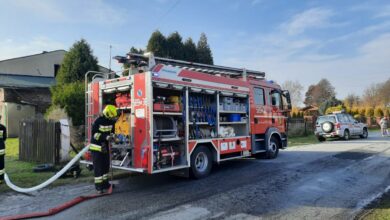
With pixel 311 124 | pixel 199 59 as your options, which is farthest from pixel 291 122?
pixel 199 59

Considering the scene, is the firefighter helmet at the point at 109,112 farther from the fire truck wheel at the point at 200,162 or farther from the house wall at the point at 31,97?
the house wall at the point at 31,97

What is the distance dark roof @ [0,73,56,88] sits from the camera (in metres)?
25.9

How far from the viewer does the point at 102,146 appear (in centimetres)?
707

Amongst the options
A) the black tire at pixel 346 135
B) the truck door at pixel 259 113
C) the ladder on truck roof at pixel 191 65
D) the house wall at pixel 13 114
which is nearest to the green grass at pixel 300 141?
the black tire at pixel 346 135

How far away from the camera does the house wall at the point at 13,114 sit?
24.0 meters

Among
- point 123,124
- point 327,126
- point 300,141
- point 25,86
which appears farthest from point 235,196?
point 25,86

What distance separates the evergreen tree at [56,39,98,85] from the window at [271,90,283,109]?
50.1 ft

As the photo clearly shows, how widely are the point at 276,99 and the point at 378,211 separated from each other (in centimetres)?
687

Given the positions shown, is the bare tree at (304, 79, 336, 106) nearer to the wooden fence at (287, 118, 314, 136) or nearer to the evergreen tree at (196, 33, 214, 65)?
the evergreen tree at (196, 33, 214, 65)

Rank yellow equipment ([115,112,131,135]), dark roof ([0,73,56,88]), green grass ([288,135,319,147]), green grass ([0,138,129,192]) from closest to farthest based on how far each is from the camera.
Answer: yellow equipment ([115,112,131,135]) → green grass ([0,138,129,192]) → green grass ([288,135,319,147]) → dark roof ([0,73,56,88])

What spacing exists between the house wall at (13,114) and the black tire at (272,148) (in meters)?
18.8

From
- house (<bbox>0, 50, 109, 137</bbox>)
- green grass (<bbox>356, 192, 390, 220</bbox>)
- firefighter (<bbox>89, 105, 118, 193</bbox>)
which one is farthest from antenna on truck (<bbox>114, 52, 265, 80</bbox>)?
house (<bbox>0, 50, 109, 137</bbox>)

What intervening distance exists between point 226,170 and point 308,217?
4.44 m

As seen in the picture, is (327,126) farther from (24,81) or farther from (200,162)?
(24,81)
